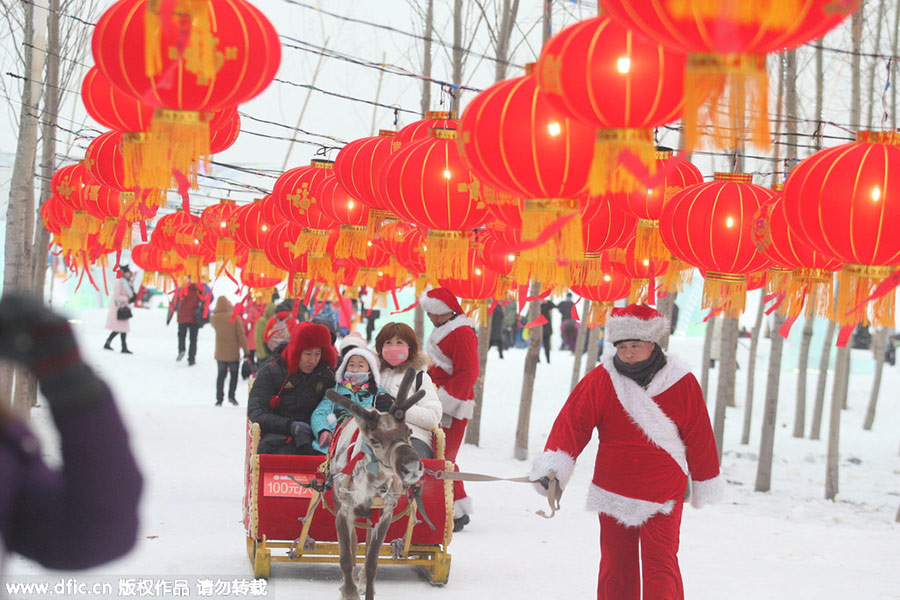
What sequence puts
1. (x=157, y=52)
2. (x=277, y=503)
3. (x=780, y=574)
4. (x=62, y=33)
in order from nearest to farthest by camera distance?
(x=157, y=52), (x=277, y=503), (x=780, y=574), (x=62, y=33)

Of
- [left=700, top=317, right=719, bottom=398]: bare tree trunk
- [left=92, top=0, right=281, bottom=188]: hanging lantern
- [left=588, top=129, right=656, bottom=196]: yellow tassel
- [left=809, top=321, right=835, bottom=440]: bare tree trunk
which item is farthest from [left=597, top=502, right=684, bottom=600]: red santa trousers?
[left=809, top=321, right=835, bottom=440]: bare tree trunk

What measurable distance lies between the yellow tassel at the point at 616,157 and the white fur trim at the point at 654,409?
172cm

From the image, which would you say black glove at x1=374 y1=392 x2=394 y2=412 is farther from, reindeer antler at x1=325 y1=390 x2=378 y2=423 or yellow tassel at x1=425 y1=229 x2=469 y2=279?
yellow tassel at x1=425 y1=229 x2=469 y2=279

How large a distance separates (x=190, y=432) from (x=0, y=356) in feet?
36.2

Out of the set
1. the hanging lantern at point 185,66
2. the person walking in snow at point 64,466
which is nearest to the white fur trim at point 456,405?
the hanging lantern at point 185,66

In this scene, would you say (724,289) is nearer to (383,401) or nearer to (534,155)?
(383,401)

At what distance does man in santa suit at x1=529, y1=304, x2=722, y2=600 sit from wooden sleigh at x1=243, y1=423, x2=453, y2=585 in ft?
3.95

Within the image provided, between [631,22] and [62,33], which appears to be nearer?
[631,22]

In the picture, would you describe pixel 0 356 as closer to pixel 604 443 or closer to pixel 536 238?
pixel 536 238

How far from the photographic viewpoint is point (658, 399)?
15.7 ft

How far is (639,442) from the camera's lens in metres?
4.72

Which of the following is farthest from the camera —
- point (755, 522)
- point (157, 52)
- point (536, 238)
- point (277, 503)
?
point (755, 522)

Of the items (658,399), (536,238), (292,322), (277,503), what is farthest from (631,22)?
(292,322)

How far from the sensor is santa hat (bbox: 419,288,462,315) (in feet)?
24.7
